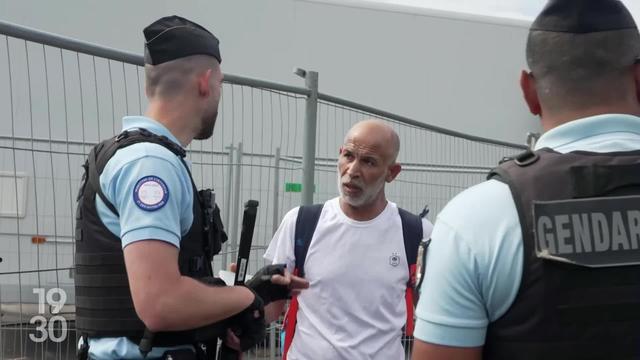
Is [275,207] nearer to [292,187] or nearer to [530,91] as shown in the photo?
[292,187]

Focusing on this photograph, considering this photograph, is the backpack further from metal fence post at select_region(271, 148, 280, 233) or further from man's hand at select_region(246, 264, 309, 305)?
metal fence post at select_region(271, 148, 280, 233)

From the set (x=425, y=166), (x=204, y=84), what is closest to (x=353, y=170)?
(x=204, y=84)

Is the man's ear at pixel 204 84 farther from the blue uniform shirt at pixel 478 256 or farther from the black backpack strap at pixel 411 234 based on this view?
the black backpack strap at pixel 411 234

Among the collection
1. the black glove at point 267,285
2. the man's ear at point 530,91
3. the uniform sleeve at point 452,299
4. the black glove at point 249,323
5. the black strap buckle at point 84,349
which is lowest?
the black strap buckle at point 84,349

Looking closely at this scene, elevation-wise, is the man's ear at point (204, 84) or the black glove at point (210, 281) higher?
the man's ear at point (204, 84)

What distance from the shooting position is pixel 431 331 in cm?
142

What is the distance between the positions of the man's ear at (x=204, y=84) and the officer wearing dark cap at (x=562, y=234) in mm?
1043

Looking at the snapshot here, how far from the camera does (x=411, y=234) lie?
10.8 feet

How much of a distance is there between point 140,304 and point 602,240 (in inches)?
45.1

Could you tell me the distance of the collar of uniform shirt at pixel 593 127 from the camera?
1.45 meters

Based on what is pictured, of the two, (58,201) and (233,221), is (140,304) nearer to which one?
(58,201)

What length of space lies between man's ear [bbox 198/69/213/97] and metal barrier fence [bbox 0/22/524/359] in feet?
2.61

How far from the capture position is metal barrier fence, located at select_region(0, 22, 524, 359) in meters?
3.06

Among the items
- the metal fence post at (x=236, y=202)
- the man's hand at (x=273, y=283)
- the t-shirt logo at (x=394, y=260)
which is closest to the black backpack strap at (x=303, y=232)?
the t-shirt logo at (x=394, y=260)
